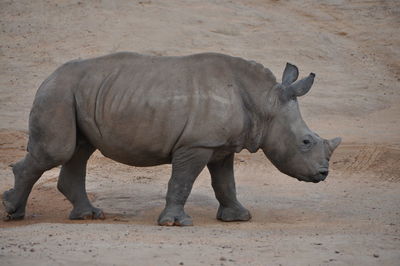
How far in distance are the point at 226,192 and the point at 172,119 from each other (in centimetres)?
133

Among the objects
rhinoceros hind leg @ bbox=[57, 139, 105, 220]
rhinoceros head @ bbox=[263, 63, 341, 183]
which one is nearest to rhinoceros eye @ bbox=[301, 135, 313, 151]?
rhinoceros head @ bbox=[263, 63, 341, 183]

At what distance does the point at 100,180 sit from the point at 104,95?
311 centimetres

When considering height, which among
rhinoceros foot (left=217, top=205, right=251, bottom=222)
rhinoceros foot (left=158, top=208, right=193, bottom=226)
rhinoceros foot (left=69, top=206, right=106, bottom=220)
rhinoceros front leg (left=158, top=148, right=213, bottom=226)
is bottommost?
rhinoceros foot (left=69, top=206, right=106, bottom=220)

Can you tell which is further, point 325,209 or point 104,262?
point 325,209

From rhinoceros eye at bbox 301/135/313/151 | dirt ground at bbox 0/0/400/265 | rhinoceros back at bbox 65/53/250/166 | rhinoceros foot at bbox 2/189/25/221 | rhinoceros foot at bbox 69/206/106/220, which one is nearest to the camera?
dirt ground at bbox 0/0/400/265

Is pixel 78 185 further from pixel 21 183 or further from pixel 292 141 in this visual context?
pixel 292 141

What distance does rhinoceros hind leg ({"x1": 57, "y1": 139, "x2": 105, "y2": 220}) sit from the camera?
9.82 m

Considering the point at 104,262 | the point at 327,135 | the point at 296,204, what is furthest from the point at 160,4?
the point at 104,262

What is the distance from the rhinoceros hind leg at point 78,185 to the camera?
982 cm

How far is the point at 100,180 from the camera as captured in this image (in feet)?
39.9

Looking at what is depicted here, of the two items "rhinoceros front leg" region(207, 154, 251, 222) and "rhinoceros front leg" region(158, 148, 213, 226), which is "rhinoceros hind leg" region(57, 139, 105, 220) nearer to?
"rhinoceros front leg" region(158, 148, 213, 226)

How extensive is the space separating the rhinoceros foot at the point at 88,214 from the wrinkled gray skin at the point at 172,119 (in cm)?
62

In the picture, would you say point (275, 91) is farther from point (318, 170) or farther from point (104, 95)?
point (104, 95)

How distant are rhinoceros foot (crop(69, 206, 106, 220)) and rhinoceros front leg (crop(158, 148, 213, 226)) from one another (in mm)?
985
